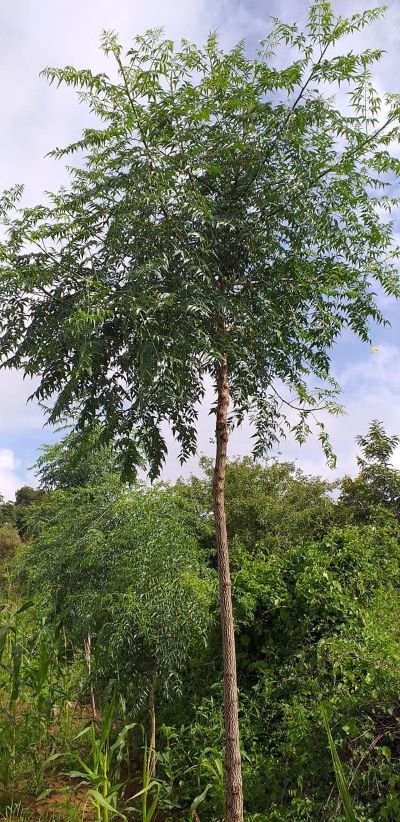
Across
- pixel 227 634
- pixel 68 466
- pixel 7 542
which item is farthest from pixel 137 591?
pixel 7 542

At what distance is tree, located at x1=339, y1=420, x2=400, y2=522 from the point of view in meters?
12.2

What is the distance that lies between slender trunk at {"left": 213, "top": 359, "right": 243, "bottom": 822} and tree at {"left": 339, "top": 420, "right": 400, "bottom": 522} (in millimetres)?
8113

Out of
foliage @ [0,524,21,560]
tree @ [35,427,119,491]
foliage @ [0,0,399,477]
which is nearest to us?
foliage @ [0,0,399,477]

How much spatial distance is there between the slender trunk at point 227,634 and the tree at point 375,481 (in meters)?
8.11

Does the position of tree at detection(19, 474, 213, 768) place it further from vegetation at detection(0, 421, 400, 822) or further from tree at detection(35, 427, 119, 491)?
tree at detection(35, 427, 119, 491)

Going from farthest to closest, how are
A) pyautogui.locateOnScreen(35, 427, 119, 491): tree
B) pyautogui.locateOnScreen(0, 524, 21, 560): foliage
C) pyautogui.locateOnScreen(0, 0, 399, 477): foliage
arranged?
pyautogui.locateOnScreen(0, 524, 21, 560): foliage, pyautogui.locateOnScreen(35, 427, 119, 491): tree, pyautogui.locateOnScreen(0, 0, 399, 477): foliage

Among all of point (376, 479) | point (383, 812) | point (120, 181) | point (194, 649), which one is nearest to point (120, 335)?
point (120, 181)

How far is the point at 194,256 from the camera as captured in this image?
4.03 m

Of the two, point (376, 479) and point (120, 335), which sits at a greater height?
point (376, 479)

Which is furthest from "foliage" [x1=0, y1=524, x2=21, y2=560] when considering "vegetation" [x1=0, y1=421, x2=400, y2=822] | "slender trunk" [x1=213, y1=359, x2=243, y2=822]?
"slender trunk" [x1=213, y1=359, x2=243, y2=822]

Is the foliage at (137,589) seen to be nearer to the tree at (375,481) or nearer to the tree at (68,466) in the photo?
the tree at (68,466)

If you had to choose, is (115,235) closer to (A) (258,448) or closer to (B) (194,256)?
(B) (194,256)

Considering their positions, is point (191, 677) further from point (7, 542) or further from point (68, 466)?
point (7, 542)

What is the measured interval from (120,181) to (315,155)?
4.12ft
